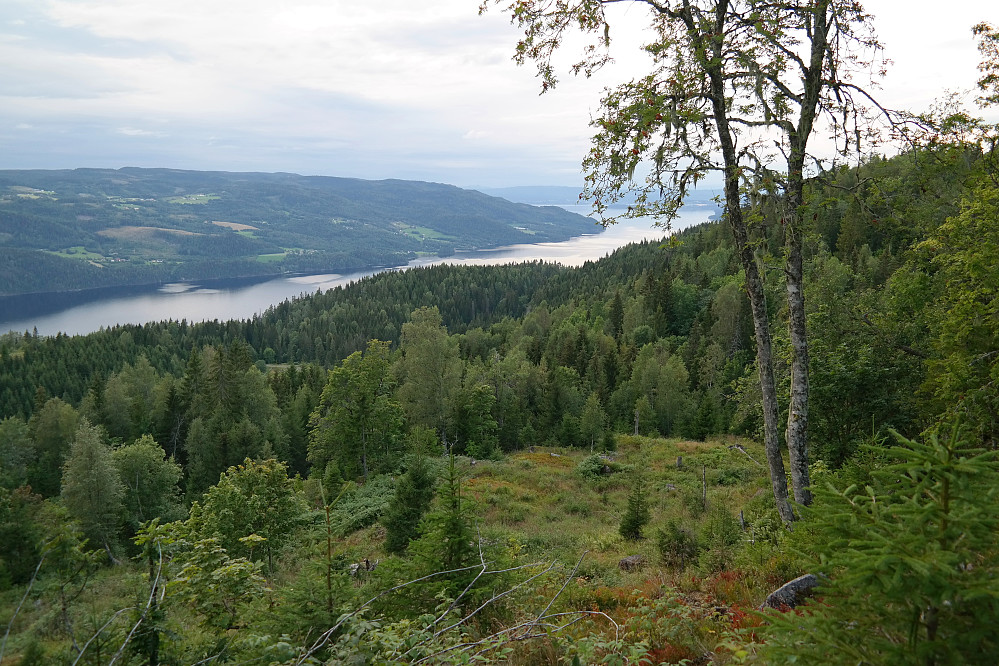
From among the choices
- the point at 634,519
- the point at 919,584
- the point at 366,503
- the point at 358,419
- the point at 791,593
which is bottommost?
the point at 366,503

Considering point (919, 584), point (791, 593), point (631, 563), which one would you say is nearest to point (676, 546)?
point (631, 563)

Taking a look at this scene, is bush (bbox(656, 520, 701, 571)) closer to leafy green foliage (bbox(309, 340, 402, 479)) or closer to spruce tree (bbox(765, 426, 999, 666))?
spruce tree (bbox(765, 426, 999, 666))

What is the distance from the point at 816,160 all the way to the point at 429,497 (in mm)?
14680

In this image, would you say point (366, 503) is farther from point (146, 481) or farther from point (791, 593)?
point (791, 593)

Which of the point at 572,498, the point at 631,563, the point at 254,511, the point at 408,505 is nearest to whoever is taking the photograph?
the point at 631,563

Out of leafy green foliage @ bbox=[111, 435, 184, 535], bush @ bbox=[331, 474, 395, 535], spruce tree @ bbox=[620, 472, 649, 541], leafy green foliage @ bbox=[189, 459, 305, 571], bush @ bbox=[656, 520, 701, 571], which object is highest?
bush @ bbox=[656, 520, 701, 571]

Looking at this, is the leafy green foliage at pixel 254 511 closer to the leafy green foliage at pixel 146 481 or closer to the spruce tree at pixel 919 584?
the spruce tree at pixel 919 584

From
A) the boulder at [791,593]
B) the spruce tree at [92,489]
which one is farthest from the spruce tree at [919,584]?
the spruce tree at [92,489]

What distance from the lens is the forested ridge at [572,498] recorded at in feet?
9.68

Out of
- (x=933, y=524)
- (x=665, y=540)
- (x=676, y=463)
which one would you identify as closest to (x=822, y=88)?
(x=933, y=524)

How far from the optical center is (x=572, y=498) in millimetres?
23484

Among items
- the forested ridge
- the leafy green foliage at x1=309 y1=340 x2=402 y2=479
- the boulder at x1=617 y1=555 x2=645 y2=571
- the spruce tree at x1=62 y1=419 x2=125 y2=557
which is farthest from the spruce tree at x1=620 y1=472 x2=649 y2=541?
the spruce tree at x1=62 y1=419 x2=125 y2=557

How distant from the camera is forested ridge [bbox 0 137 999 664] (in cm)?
295

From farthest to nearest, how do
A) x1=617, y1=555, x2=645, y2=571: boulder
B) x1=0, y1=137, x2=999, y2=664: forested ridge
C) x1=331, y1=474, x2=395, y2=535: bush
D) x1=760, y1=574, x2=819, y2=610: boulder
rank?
1. x1=331, y1=474, x2=395, y2=535: bush
2. x1=617, y1=555, x2=645, y2=571: boulder
3. x1=760, y1=574, x2=819, y2=610: boulder
4. x1=0, y1=137, x2=999, y2=664: forested ridge
